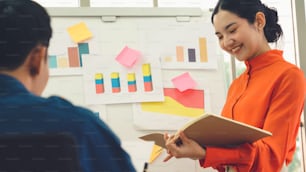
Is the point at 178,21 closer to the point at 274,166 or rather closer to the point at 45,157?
the point at 274,166

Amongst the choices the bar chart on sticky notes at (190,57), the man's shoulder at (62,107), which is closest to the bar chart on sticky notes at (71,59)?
the bar chart on sticky notes at (190,57)

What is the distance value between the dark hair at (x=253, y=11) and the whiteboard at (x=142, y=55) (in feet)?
1.15

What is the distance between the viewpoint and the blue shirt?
Answer: 1.46ft

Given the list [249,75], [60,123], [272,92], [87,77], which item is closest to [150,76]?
[87,77]

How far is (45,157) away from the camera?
446 millimetres

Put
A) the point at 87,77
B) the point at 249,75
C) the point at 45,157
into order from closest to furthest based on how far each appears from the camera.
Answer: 1. the point at 45,157
2. the point at 249,75
3. the point at 87,77

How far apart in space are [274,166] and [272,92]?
15cm

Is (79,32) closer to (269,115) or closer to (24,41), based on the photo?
(269,115)

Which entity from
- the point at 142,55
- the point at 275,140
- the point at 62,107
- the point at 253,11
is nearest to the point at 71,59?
the point at 142,55

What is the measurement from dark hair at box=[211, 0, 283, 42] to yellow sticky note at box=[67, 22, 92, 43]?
45 cm

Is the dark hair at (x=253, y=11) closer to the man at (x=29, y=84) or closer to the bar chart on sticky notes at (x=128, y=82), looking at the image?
the bar chart on sticky notes at (x=128, y=82)

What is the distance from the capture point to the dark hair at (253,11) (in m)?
0.96

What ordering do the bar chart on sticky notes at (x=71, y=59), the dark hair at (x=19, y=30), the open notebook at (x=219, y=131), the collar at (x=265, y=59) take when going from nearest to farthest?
the dark hair at (x=19, y=30), the open notebook at (x=219, y=131), the collar at (x=265, y=59), the bar chart on sticky notes at (x=71, y=59)

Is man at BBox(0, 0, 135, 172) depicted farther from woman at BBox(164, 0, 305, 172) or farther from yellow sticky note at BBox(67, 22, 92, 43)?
yellow sticky note at BBox(67, 22, 92, 43)
